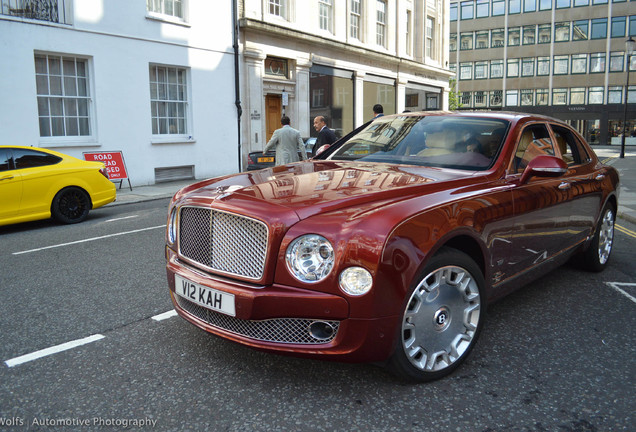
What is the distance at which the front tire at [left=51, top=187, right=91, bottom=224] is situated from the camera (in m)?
9.09

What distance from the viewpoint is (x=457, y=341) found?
321 cm

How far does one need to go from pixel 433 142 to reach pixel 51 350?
3092 mm

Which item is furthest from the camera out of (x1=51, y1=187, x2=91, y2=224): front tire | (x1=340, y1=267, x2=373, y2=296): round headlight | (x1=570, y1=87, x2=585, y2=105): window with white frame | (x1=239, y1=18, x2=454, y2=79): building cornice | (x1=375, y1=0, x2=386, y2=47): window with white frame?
(x1=570, y1=87, x2=585, y2=105): window with white frame

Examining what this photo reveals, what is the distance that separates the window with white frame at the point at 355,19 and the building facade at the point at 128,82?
833 centimetres

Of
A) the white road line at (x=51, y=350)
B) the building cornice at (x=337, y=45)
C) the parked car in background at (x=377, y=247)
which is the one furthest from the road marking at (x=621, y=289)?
the building cornice at (x=337, y=45)

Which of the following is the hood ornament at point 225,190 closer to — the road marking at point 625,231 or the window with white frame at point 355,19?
the road marking at point 625,231

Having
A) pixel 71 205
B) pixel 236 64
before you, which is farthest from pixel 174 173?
pixel 71 205

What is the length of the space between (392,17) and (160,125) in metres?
15.7

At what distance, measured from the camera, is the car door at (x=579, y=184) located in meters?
4.63

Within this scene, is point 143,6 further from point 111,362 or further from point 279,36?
point 111,362

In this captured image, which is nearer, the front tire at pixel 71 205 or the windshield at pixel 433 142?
the windshield at pixel 433 142

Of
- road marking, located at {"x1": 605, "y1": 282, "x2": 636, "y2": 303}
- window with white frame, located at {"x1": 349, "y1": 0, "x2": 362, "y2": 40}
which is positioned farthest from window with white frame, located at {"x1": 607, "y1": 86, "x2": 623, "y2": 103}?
road marking, located at {"x1": 605, "y1": 282, "x2": 636, "y2": 303}

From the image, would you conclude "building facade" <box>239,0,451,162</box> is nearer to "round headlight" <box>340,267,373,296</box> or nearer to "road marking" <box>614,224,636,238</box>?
"road marking" <box>614,224,636,238</box>

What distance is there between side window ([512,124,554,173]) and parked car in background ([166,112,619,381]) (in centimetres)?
2
